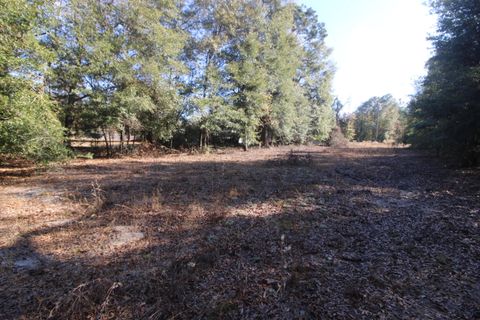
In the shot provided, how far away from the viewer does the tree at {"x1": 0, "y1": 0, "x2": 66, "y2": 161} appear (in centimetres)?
646

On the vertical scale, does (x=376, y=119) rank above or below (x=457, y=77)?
above

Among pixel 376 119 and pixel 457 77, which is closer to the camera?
pixel 457 77

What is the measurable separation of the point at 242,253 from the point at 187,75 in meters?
15.1

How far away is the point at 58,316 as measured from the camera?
7.45ft

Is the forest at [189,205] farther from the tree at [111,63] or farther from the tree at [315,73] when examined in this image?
the tree at [315,73]

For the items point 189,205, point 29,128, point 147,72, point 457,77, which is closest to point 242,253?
point 189,205

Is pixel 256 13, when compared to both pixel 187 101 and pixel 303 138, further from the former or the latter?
pixel 303 138

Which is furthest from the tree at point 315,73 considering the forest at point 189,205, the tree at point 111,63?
the tree at point 111,63

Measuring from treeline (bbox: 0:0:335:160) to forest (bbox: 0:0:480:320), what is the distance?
8 centimetres

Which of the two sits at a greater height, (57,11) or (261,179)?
(57,11)

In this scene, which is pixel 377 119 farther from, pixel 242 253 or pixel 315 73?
pixel 242 253

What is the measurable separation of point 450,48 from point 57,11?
573 inches

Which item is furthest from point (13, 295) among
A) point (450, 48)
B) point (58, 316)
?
point (450, 48)

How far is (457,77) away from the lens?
7.68m
